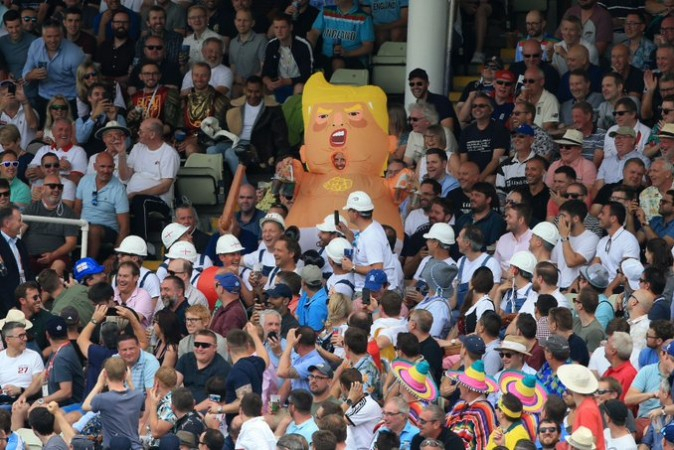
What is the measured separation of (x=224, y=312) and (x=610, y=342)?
3.33 metres

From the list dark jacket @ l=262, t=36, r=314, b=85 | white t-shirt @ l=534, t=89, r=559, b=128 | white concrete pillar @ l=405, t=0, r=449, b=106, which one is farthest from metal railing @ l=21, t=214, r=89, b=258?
white t-shirt @ l=534, t=89, r=559, b=128

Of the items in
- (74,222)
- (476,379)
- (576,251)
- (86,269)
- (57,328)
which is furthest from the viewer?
(74,222)

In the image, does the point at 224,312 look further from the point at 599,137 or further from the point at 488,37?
the point at 488,37

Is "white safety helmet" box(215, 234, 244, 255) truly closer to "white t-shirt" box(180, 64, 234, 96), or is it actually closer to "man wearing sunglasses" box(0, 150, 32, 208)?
"man wearing sunglasses" box(0, 150, 32, 208)

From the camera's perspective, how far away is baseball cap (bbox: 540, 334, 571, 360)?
13.7 m

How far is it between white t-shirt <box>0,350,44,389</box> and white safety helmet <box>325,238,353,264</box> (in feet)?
8.44

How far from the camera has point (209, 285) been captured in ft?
54.4

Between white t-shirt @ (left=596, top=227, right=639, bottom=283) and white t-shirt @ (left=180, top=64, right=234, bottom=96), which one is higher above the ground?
white t-shirt @ (left=180, top=64, right=234, bottom=96)

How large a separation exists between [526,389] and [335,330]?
1.98 metres

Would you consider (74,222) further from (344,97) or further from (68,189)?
(344,97)

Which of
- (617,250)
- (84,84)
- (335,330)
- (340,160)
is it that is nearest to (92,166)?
(84,84)

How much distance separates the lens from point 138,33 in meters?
21.6

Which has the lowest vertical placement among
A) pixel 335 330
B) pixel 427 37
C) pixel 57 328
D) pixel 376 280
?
pixel 57 328

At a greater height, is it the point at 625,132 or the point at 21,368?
the point at 625,132
